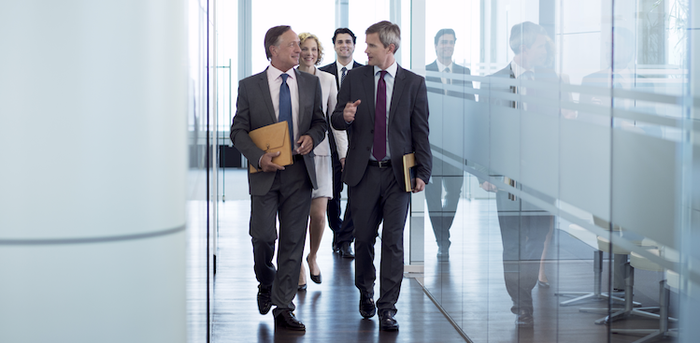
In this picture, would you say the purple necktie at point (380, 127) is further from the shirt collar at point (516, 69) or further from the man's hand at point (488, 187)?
the shirt collar at point (516, 69)

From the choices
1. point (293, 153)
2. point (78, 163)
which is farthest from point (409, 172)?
point (78, 163)

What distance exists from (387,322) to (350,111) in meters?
1.24

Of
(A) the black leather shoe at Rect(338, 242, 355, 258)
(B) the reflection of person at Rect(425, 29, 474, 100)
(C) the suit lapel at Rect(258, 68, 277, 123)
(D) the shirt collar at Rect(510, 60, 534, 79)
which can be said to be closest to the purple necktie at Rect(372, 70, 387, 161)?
(B) the reflection of person at Rect(425, 29, 474, 100)

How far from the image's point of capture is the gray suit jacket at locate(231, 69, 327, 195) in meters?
3.86

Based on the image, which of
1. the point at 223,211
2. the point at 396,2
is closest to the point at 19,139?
the point at 396,2

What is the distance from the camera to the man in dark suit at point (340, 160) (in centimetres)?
562

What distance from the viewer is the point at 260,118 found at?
387cm

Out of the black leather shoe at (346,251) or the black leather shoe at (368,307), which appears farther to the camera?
the black leather shoe at (346,251)

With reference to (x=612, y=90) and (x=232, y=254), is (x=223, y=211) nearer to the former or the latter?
(x=232, y=254)

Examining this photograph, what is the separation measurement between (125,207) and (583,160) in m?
1.63

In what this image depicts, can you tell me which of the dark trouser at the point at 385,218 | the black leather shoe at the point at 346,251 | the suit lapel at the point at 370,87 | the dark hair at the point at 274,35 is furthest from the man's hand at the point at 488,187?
the black leather shoe at the point at 346,251

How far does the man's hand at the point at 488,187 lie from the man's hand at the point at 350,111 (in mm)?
829

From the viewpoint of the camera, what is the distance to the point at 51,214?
47.8 inches

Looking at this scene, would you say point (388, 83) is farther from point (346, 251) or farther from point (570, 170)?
point (346, 251)
